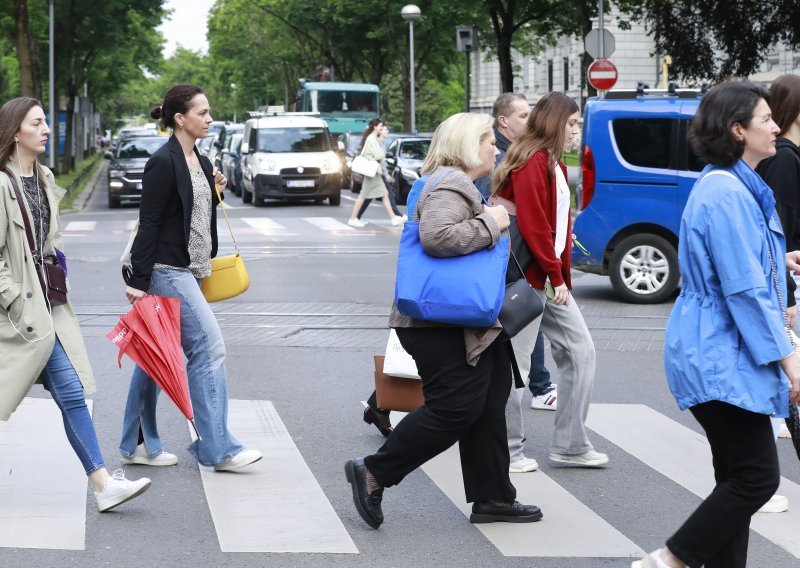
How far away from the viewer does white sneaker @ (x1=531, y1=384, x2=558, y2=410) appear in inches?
312

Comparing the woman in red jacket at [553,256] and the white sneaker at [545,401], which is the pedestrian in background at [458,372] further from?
the white sneaker at [545,401]

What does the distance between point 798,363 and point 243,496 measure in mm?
2670

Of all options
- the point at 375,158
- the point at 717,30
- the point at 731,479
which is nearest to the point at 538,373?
the point at 731,479

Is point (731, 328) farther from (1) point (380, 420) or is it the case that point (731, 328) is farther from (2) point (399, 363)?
Answer: (1) point (380, 420)

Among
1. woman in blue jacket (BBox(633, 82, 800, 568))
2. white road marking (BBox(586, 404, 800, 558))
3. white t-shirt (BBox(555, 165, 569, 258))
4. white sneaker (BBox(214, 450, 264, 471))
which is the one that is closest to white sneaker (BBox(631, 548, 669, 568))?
woman in blue jacket (BBox(633, 82, 800, 568))

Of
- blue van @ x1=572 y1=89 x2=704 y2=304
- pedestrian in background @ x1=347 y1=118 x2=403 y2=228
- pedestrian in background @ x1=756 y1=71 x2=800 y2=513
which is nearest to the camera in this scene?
pedestrian in background @ x1=756 y1=71 x2=800 y2=513

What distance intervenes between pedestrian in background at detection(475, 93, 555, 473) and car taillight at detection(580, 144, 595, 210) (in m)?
4.77

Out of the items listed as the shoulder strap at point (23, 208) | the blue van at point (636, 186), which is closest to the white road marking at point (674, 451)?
the shoulder strap at point (23, 208)

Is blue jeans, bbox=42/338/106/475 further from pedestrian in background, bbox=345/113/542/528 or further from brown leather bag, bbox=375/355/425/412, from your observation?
brown leather bag, bbox=375/355/425/412

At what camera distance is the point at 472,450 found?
17.7 ft

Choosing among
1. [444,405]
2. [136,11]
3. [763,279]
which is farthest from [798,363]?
[136,11]

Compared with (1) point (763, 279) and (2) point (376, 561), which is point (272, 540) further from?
(1) point (763, 279)

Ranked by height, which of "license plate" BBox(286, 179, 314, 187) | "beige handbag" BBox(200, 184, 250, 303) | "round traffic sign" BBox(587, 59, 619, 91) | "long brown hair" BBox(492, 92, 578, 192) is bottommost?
"license plate" BBox(286, 179, 314, 187)

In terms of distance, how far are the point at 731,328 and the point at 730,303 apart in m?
0.11
